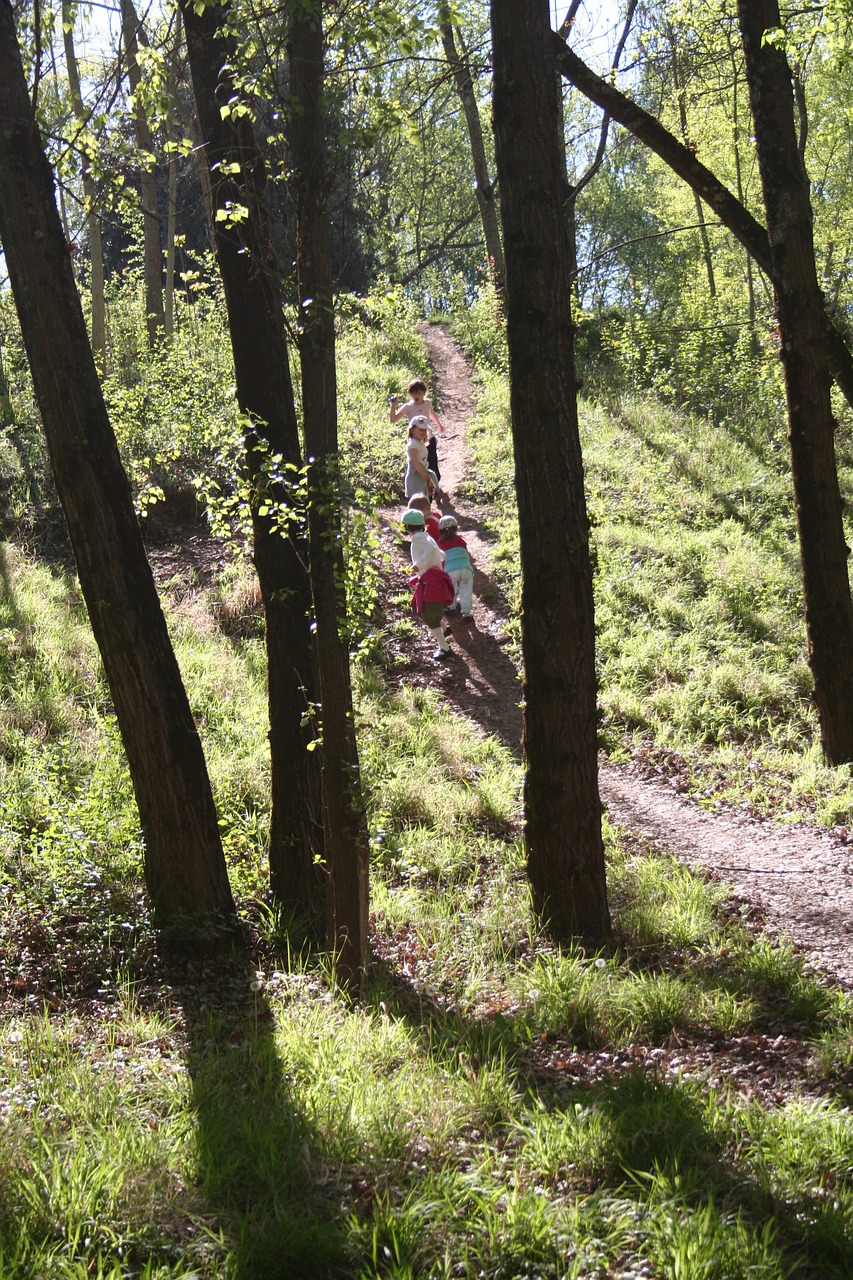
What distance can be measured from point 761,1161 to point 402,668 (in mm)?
7379

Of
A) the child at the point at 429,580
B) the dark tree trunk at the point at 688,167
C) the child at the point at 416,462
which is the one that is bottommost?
the child at the point at 429,580

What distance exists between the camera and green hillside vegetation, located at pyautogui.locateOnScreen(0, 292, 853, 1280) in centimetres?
290

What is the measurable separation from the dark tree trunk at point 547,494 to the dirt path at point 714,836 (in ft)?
4.03

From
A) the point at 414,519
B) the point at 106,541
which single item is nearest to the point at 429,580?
the point at 414,519

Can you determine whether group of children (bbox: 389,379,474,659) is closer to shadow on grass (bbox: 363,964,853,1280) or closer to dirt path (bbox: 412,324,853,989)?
dirt path (bbox: 412,324,853,989)

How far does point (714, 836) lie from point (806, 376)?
3480 millimetres

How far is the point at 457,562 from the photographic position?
11.1 m

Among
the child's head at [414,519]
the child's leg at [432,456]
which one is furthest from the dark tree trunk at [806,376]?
the child's leg at [432,456]

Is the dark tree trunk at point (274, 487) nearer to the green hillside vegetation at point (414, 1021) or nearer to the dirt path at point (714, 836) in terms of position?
the green hillside vegetation at point (414, 1021)

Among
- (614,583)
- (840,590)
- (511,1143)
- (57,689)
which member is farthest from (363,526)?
(614,583)

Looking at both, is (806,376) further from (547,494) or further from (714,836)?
(714,836)

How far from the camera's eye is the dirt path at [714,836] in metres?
5.79

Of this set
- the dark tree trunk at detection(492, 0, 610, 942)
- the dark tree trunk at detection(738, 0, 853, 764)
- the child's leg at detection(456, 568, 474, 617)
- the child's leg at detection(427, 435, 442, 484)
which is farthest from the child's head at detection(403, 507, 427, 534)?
the child's leg at detection(427, 435, 442, 484)

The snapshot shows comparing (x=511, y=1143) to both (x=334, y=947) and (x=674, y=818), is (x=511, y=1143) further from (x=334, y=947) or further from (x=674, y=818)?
(x=674, y=818)
